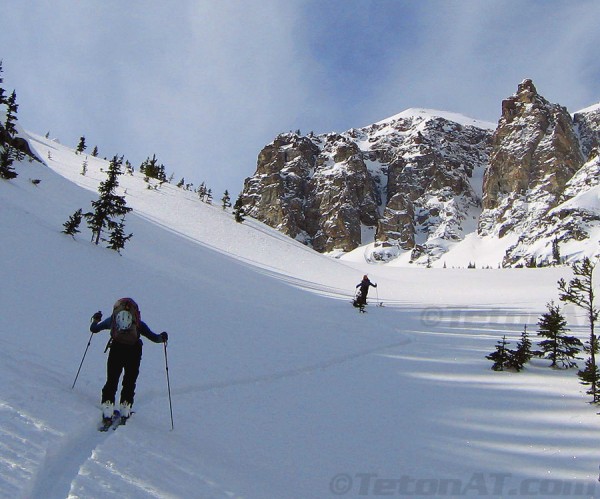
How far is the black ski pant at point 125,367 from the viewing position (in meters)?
5.59

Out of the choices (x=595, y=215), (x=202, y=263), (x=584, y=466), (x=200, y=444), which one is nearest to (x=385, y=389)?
(x=584, y=466)

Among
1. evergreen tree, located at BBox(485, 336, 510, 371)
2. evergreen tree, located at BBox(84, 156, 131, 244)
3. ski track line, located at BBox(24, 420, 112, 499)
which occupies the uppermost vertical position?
evergreen tree, located at BBox(84, 156, 131, 244)

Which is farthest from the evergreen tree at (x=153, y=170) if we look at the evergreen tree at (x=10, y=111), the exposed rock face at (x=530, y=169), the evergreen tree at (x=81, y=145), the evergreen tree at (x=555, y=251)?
the exposed rock face at (x=530, y=169)

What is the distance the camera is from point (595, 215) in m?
132

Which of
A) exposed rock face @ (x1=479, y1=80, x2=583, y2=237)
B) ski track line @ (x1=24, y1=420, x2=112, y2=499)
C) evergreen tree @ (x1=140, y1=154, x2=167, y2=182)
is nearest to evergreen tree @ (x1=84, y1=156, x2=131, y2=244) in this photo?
ski track line @ (x1=24, y1=420, x2=112, y2=499)

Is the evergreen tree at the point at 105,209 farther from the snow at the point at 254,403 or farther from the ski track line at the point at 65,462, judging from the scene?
the ski track line at the point at 65,462

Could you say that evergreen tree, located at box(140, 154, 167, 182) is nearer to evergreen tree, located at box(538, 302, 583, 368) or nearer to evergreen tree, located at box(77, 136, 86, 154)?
evergreen tree, located at box(77, 136, 86, 154)

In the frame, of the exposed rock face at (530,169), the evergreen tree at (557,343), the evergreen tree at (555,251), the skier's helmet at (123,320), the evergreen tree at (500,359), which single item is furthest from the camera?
the exposed rock face at (530,169)

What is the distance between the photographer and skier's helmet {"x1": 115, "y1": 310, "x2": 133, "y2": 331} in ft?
18.9

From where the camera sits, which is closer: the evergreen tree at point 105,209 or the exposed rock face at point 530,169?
the evergreen tree at point 105,209

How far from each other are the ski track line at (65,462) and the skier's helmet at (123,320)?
123 centimetres

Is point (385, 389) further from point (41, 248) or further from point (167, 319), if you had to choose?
point (41, 248)

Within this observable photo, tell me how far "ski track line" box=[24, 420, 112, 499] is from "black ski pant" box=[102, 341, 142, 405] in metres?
0.58

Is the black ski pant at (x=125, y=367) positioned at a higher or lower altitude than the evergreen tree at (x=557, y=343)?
lower
